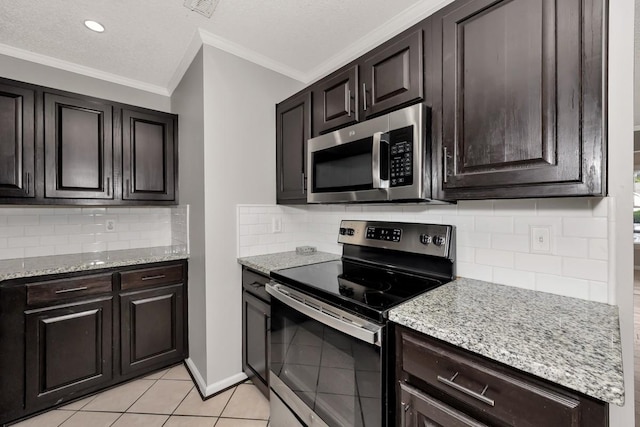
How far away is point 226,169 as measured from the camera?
78.0 inches

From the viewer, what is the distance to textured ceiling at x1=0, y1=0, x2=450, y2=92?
5.23 feet

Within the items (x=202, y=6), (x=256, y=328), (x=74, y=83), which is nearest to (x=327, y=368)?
(x=256, y=328)

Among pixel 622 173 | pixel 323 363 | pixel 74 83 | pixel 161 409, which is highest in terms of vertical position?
pixel 74 83

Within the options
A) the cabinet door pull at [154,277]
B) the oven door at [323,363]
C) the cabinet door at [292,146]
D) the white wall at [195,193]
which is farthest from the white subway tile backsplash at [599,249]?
the cabinet door pull at [154,277]

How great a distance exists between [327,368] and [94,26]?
243 cm

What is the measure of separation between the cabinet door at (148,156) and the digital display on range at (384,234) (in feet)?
5.68

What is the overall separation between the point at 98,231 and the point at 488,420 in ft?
9.58

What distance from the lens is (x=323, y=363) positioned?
1.28m

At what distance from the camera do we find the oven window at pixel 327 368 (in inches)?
41.4

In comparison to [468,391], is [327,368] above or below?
below

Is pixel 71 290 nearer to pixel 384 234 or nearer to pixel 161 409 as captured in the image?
pixel 161 409

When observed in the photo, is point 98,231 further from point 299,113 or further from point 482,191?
point 482,191

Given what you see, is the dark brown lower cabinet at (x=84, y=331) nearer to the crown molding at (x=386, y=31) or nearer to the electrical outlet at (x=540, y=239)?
the crown molding at (x=386, y=31)

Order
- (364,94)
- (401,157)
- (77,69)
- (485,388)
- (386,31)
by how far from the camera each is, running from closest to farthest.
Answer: (485,388)
(401,157)
(364,94)
(386,31)
(77,69)
